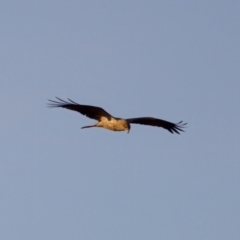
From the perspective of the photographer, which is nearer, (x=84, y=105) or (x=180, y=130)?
(x=84, y=105)

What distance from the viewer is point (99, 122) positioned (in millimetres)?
23125

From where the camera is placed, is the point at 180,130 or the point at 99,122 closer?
the point at 99,122

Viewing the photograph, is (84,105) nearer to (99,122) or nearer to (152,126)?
(99,122)

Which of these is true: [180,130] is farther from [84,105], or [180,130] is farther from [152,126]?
[84,105]

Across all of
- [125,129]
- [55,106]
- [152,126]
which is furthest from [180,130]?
[55,106]

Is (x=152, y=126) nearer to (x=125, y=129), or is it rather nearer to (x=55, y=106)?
(x=125, y=129)

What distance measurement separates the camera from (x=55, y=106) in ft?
73.9

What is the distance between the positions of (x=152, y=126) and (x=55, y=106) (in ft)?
11.8

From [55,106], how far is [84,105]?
2.45 ft

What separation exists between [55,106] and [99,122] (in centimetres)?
133

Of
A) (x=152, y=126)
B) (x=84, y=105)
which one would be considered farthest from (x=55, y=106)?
(x=152, y=126)

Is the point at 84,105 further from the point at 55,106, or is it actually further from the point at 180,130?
the point at 180,130

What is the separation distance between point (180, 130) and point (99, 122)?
2.91 m

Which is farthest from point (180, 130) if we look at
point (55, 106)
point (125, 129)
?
point (55, 106)
